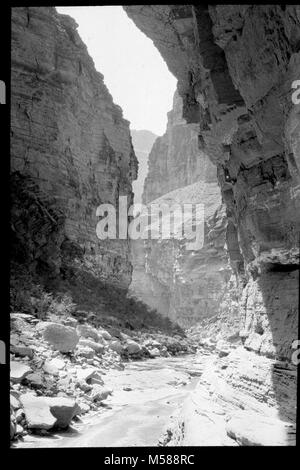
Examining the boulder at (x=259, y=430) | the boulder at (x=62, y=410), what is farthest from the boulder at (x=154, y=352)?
the boulder at (x=259, y=430)

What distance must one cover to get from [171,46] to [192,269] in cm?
4409

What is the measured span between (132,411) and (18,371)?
2.04 m

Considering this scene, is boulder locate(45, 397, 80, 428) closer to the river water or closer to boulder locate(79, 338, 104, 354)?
the river water

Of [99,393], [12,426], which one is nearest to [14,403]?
[12,426]

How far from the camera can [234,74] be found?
611 cm

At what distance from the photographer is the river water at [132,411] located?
507 centimetres

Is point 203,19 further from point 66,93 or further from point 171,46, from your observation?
point 66,93

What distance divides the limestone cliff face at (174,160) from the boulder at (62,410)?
6135 centimetres

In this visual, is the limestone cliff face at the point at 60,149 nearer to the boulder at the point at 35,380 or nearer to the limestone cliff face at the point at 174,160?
the boulder at the point at 35,380

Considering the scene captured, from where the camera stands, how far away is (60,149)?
22.5 meters

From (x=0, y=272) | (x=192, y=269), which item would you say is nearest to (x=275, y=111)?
(x=0, y=272)

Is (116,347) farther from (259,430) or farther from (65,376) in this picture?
(259,430)

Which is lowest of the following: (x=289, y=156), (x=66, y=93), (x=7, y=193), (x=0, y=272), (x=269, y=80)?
(x=0, y=272)

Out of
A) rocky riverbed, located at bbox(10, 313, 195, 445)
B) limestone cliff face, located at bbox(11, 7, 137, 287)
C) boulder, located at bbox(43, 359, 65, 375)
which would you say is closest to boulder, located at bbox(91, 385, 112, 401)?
rocky riverbed, located at bbox(10, 313, 195, 445)
